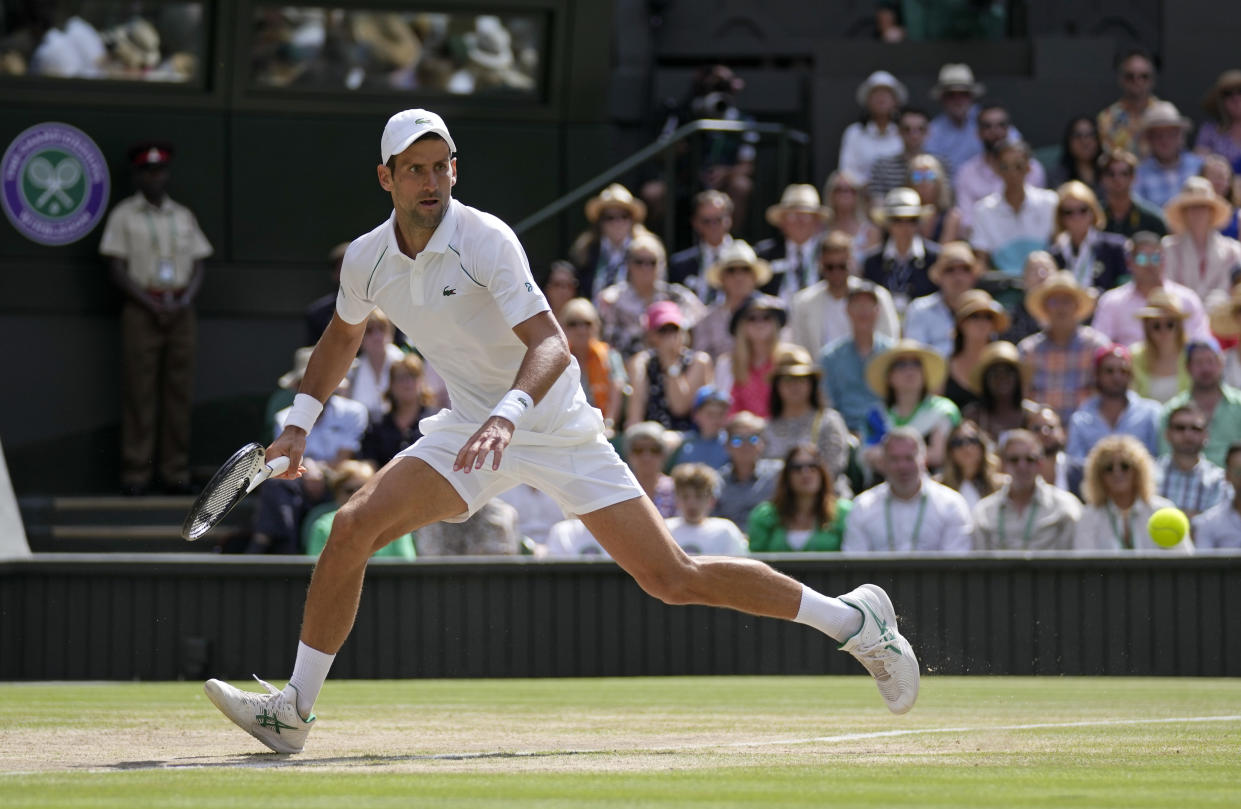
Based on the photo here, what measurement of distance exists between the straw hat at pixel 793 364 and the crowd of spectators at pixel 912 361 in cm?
1

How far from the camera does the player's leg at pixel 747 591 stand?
636 cm

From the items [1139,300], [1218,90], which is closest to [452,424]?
[1139,300]

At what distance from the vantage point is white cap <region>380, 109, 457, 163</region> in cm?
618

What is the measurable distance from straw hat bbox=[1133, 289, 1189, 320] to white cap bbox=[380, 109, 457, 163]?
704 centimetres

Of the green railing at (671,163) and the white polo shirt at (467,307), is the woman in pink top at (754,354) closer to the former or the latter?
the green railing at (671,163)

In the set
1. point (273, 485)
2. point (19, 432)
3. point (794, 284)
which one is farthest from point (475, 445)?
point (19, 432)

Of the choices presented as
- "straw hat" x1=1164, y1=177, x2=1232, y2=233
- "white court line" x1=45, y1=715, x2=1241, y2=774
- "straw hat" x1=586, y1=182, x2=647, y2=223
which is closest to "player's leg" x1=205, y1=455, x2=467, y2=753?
"white court line" x1=45, y1=715, x2=1241, y2=774

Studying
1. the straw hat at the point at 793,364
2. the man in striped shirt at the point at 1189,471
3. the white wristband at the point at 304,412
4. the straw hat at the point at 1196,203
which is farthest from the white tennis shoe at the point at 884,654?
the straw hat at the point at 1196,203

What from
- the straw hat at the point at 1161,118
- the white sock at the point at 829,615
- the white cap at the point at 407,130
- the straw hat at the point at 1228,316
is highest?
the straw hat at the point at 1161,118

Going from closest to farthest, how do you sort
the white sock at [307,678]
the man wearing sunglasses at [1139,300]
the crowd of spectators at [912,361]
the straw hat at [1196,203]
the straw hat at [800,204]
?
the white sock at [307,678], the crowd of spectators at [912,361], the man wearing sunglasses at [1139,300], the straw hat at [1196,203], the straw hat at [800,204]

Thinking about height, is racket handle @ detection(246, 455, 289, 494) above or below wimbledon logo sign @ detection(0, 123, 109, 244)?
below

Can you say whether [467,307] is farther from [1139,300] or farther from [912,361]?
[1139,300]

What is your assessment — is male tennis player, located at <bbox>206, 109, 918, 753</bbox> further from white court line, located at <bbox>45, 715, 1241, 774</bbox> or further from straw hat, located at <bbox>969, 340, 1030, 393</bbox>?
straw hat, located at <bbox>969, 340, 1030, 393</bbox>

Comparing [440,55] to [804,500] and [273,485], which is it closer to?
[273,485]
